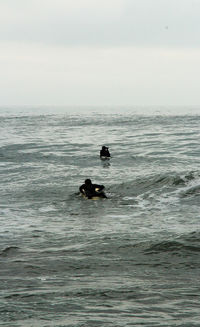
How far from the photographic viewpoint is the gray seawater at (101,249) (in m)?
7.47

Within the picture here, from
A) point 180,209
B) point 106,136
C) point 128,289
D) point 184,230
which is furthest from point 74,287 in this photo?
point 106,136

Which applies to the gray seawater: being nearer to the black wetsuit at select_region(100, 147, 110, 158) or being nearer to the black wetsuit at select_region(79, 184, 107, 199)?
the black wetsuit at select_region(79, 184, 107, 199)

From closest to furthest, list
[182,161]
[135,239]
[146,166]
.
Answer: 1. [135,239]
2. [146,166]
3. [182,161]

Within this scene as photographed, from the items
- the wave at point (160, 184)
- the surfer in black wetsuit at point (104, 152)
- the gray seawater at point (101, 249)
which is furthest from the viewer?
the surfer in black wetsuit at point (104, 152)

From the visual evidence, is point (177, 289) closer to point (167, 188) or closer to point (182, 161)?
point (167, 188)

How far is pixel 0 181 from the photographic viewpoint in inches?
988

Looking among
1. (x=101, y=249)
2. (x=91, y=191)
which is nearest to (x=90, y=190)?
(x=91, y=191)

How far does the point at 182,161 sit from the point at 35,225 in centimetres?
1993

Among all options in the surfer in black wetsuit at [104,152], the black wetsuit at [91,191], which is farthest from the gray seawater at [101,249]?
the surfer in black wetsuit at [104,152]

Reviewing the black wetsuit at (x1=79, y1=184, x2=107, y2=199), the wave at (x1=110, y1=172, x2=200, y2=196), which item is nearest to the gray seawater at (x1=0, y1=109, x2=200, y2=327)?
the wave at (x1=110, y1=172, x2=200, y2=196)

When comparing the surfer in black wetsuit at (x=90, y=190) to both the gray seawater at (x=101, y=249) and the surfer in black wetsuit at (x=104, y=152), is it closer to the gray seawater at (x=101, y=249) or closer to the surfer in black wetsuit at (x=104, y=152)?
the gray seawater at (x=101, y=249)

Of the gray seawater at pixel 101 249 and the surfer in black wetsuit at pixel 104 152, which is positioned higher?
the surfer in black wetsuit at pixel 104 152

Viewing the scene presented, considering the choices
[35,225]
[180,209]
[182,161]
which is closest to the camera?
[35,225]

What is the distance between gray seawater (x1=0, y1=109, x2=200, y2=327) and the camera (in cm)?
747
